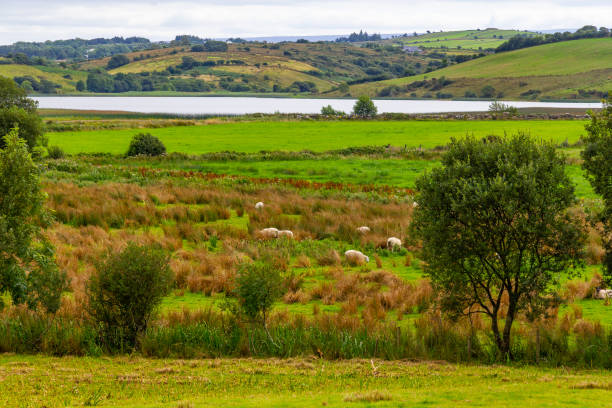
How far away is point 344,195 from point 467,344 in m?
23.2

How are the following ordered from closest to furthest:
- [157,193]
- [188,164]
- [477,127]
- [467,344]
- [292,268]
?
[467,344]
[292,268]
[157,193]
[188,164]
[477,127]

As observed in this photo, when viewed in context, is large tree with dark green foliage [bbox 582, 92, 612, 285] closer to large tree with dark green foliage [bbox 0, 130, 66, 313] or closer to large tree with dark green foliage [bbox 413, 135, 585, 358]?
large tree with dark green foliage [bbox 413, 135, 585, 358]

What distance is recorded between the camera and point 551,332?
14.0 metres

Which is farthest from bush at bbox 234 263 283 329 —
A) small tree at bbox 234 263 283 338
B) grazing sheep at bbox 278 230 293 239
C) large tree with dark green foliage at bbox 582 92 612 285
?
grazing sheep at bbox 278 230 293 239

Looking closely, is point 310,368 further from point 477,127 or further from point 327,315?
point 477,127

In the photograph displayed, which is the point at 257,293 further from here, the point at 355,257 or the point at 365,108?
the point at 365,108

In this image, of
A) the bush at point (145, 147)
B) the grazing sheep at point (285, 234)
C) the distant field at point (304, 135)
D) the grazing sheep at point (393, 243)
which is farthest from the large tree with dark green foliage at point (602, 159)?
the distant field at point (304, 135)

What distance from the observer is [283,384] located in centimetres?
1138

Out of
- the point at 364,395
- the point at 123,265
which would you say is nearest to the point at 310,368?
the point at 364,395

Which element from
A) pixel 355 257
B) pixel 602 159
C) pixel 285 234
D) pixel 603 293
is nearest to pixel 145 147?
pixel 285 234

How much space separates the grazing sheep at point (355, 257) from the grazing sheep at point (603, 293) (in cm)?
773

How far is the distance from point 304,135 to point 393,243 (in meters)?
56.3

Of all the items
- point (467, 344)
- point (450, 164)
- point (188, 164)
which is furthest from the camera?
point (188, 164)

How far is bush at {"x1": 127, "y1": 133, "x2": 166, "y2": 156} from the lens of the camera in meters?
59.9
